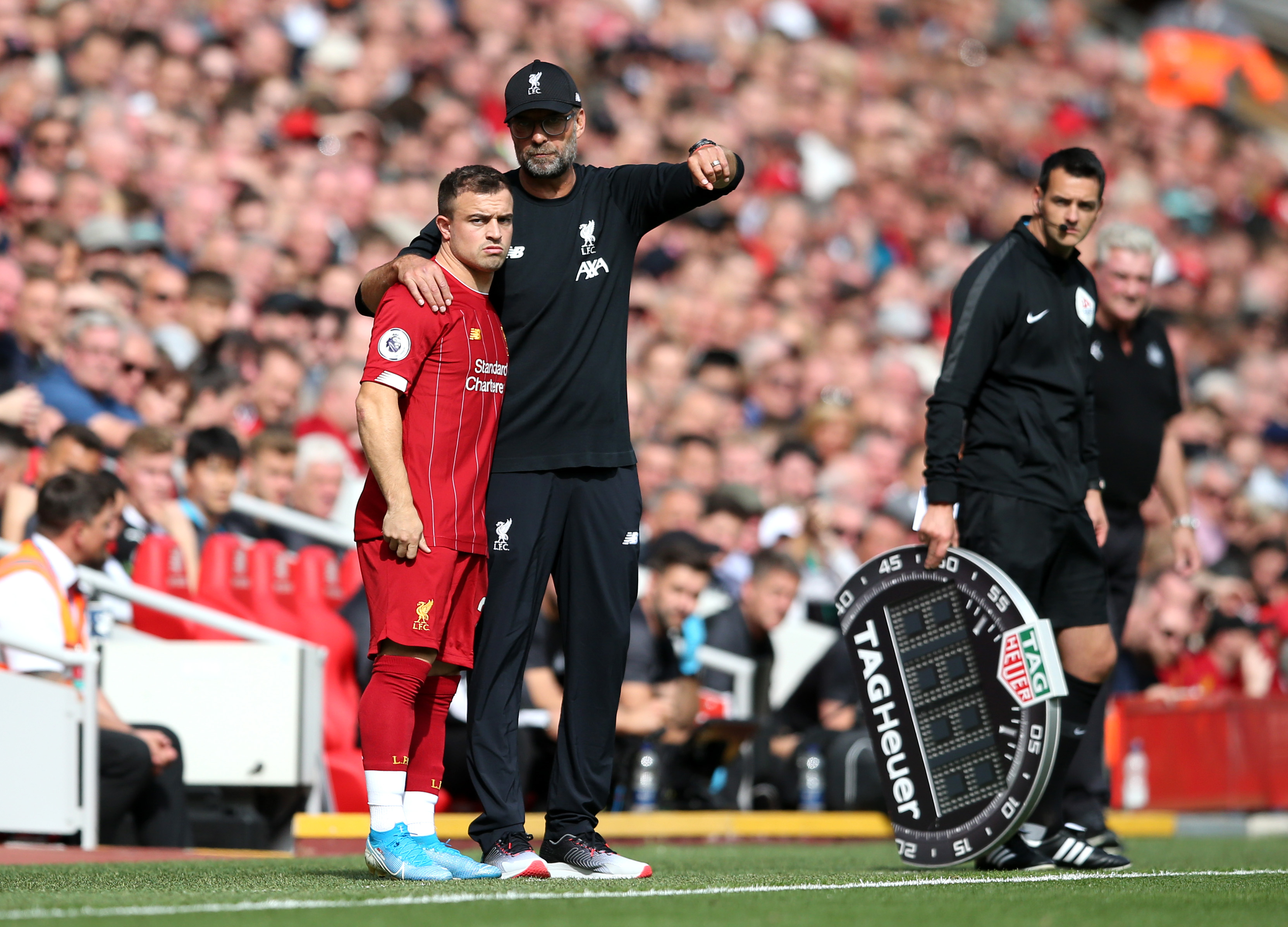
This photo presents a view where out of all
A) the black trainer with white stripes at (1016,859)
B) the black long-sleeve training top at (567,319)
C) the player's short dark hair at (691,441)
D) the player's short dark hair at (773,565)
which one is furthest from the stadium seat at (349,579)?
the black trainer with white stripes at (1016,859)

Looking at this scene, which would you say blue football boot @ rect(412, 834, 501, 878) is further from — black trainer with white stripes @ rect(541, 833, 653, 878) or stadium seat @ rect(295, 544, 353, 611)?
stadium seat @ rect(295, 544, 353, 611)

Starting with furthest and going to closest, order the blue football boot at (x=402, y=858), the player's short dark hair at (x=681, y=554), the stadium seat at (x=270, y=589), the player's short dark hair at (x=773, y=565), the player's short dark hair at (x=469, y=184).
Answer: the player's short dark hair at (x=773, y=565), the player's short dark hair at (x=681, y=554), the stadium seat at (x=270, y=589), the player's short dark hair at (x=469, y=184), the blue football boot at (x=402, y=858)

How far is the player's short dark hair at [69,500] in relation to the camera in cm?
766

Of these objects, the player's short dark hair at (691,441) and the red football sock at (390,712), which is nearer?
the red football sock at (390,712)

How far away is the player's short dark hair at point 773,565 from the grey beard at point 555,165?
463 cm

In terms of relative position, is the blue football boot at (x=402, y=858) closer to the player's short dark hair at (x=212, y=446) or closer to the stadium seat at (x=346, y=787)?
the stadium seat at (x=346, y=787)

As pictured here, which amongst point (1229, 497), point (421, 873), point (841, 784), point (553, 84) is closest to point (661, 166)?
point (553, 84)

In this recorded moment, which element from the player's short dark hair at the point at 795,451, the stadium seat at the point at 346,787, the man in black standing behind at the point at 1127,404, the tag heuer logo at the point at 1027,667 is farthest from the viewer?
the player's short dark hair at the point at 795,451

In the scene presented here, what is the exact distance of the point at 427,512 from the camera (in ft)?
17.6

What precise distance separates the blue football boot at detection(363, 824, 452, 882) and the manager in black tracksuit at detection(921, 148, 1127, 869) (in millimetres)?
1978

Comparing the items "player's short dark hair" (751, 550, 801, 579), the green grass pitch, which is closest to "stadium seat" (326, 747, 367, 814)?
the green grass pitch

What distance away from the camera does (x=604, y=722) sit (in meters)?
5.67

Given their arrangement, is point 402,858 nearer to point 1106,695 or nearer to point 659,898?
point 659,898

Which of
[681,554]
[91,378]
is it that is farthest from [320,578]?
[681,554]
